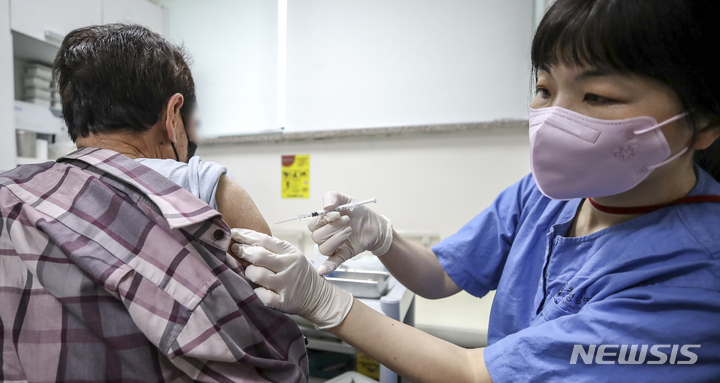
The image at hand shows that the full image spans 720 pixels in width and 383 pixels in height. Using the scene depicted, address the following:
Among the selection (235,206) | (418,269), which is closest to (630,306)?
(418,269)

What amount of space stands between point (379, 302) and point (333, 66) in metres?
1.40

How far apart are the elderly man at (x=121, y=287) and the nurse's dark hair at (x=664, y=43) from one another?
724 mm

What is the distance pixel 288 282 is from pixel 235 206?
0.25 m

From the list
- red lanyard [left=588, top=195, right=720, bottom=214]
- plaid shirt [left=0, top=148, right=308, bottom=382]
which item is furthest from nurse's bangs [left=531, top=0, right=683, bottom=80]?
plaid shirt [left=0, top=148, right=308, bottom=382]

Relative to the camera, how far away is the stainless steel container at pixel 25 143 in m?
1.62

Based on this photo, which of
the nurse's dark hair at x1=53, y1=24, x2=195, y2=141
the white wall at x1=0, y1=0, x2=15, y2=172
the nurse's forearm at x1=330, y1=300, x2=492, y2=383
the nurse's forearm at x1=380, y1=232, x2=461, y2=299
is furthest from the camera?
the white wall at x1=0, y1=0, x2=15, y2=172

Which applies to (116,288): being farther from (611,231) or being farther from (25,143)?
(25,143)

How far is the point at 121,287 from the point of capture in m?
0.51

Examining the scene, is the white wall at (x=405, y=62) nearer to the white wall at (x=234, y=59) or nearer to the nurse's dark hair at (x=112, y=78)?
the white wall at (x=234, y=59)

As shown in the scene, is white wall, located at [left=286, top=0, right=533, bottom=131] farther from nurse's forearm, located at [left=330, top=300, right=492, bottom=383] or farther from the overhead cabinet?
nurse's forearm, located at [left=330, top=300, right=492, bottom=383]

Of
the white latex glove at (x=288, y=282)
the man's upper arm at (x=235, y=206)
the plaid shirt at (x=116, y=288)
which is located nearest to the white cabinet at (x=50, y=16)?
the plaid shirt at (x=116, y=288)

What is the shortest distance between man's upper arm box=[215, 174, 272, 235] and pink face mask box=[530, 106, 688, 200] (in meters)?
0.65

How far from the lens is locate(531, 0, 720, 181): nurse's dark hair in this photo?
1.61ft

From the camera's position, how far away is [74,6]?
178cm
